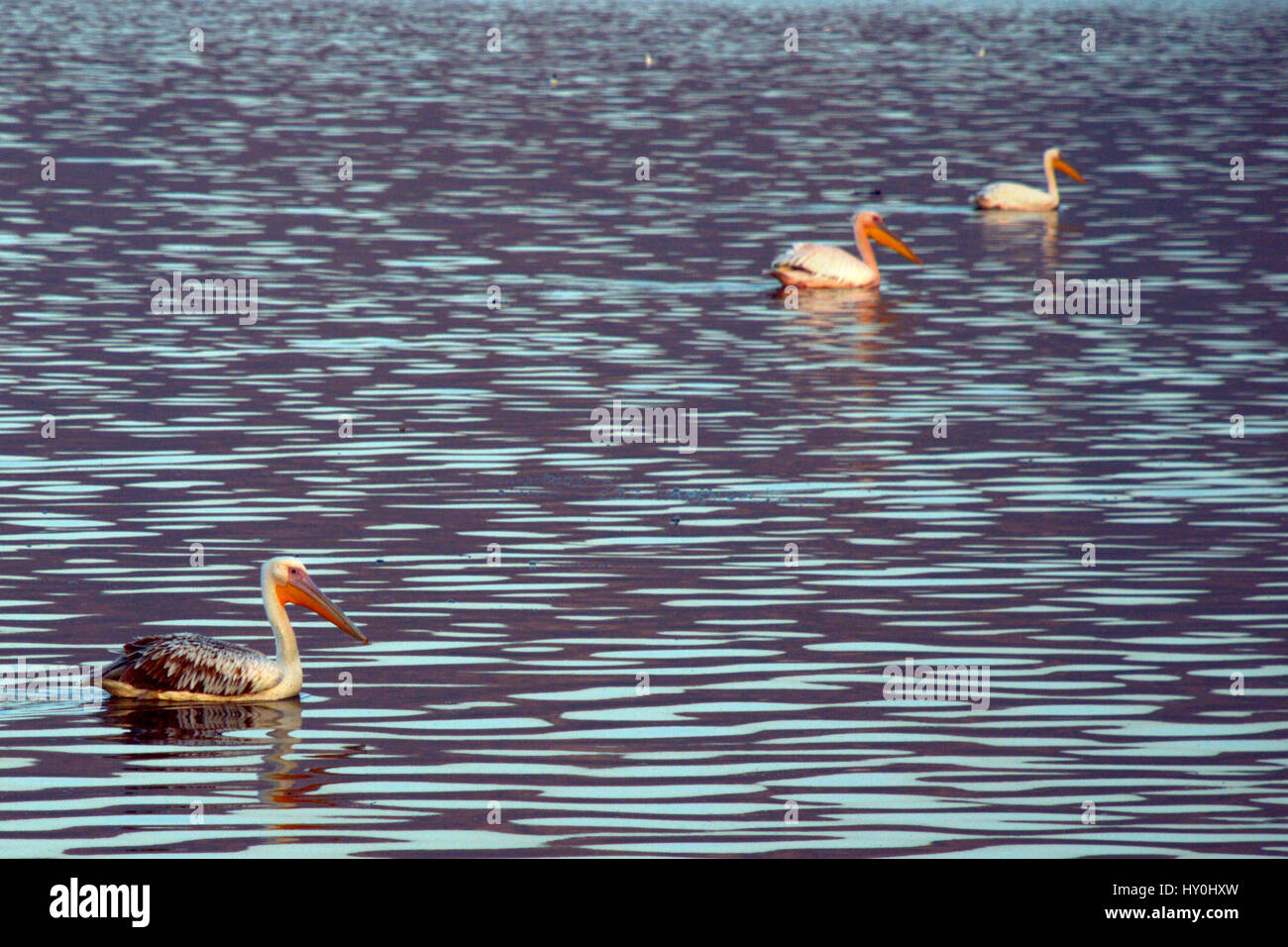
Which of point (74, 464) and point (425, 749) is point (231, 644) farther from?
point (74, 464)

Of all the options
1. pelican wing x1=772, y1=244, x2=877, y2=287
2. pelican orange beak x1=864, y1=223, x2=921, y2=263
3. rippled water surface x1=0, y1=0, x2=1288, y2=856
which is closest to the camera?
rippled water surface x1=0, y1=0, x2=1288, y2=856

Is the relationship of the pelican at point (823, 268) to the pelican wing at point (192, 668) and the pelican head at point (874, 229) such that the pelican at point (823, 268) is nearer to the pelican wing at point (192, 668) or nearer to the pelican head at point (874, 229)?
the pelican head at point (874, 229)

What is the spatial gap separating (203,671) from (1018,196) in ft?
85.8

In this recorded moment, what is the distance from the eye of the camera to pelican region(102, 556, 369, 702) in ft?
40.2

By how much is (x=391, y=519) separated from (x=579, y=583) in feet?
6.93

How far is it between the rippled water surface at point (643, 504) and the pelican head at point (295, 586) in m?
0.39

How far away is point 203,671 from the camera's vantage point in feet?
40.2

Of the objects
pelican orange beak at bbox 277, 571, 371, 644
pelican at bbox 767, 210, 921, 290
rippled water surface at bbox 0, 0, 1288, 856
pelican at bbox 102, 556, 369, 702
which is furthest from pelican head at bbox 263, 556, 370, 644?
pelican at bbox 767, 210, 921, 290

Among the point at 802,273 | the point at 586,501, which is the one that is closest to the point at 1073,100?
the point at 802,273

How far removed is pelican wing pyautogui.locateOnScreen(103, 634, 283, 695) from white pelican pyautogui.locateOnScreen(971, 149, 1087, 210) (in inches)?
1016

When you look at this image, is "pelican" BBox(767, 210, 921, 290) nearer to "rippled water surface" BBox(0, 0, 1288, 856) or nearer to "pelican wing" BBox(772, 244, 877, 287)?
"pelican wing" BBox(772, 244, 877, 287)

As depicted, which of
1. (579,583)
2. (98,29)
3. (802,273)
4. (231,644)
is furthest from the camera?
(98,29)

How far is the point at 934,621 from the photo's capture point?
551 inches

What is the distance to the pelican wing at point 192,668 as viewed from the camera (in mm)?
12250
